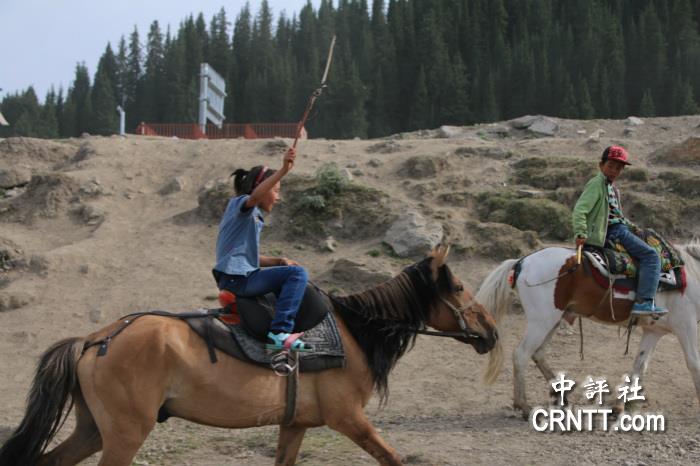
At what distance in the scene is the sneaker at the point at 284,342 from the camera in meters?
5.02

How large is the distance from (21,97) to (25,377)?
10378cm

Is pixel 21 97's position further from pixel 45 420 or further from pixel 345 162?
pixel 45 420

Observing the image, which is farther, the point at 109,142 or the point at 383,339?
the point at 109,142

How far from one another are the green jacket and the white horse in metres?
0.34

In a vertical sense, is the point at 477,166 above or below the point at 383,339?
above

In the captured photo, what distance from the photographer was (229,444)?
276 inches

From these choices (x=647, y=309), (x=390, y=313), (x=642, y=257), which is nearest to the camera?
(x=390, y=313)

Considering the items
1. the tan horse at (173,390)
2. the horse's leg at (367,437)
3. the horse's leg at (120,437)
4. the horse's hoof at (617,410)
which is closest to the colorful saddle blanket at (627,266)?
the horse's hoof at (617,410)

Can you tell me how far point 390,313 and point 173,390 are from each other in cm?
168

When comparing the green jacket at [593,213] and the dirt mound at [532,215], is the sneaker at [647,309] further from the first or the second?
the dirt mound at [532,215]

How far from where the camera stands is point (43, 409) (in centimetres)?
470

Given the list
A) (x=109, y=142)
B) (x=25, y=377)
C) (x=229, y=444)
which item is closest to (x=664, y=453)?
(x=229, y=444)

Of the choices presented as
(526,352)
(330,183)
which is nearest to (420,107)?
(330,183)

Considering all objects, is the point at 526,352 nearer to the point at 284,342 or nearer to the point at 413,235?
the point at 284,342
